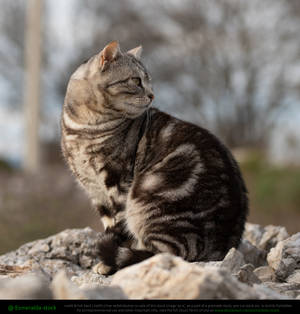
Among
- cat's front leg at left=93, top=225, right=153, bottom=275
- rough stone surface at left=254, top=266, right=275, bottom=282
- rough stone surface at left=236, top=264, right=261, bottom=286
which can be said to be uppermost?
cat's front leg at left=93, top=225, right=153, bottom=275

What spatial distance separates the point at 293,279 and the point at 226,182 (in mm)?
631

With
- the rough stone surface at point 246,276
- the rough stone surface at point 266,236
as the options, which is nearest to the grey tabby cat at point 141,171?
the rough stone surface at point 246,276

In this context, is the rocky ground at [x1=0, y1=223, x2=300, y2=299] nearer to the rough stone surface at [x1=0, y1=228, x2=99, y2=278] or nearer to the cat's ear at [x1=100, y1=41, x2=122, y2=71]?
the rough stone surface at [x1=0, y1=228, x2=99, y2=278]

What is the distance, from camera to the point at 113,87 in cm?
312

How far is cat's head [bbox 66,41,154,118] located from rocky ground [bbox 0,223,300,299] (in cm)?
101

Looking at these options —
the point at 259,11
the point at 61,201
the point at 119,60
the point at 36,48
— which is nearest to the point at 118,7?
the point at 36,48

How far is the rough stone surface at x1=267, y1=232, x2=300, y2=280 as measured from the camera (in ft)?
9.09

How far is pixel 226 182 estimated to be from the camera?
9.40 ft

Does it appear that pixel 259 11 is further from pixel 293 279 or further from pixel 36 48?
pixel 293 279

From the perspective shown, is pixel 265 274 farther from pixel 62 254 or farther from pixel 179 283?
pixel 62 254

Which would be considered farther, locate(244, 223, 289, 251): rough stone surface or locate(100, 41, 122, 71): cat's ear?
locate(244, 223, 289, 251): rough stone surface

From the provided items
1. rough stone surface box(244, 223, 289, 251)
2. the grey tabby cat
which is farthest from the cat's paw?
rough stone surface box(244, 223, 289, 251)

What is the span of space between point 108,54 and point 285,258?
5.32 ft

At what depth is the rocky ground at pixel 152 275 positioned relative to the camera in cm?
184
